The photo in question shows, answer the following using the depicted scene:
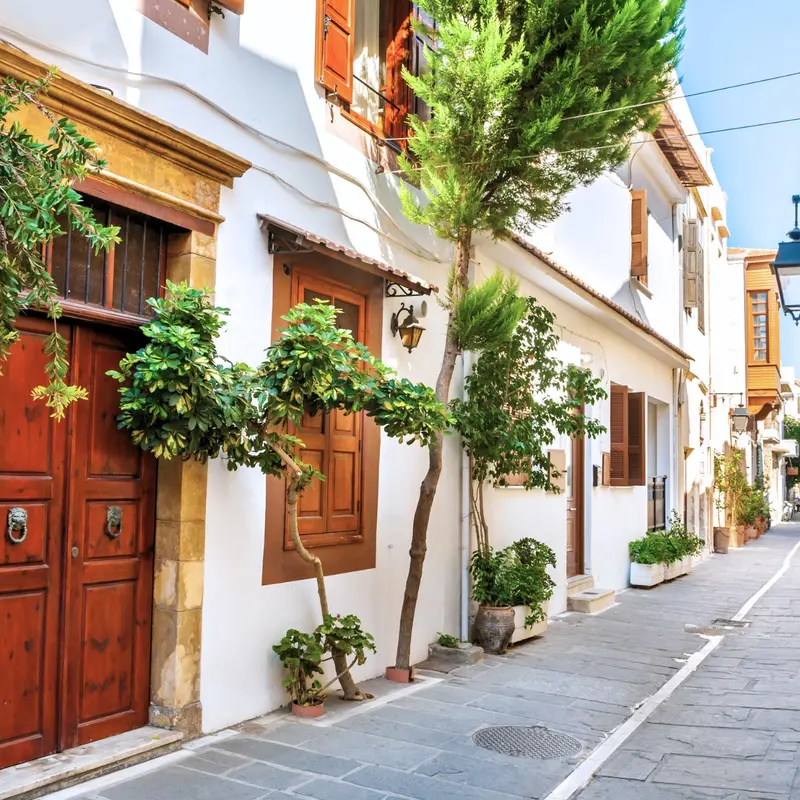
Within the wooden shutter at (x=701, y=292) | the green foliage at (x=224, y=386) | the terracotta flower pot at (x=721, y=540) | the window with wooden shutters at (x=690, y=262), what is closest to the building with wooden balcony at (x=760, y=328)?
the wooden shutter at (x=701, y=292)

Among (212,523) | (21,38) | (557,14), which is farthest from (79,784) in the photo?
(557,14)

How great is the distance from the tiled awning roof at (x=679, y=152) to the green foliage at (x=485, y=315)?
29.2 feet

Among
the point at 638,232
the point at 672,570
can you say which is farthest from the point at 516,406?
the point at 638,232

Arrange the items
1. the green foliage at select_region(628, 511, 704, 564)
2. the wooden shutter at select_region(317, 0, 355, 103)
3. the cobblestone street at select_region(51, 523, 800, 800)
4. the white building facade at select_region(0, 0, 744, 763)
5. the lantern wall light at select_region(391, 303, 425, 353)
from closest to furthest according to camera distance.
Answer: the cobblestone street at select_region(51, 523, 800, 800), the white building facade at select_region(0, 0, 744, 763), the wooden shutter at select_region(317, 0, 355, 103), the lantern wall light at select_region(391, 303, 425, 353), the green foliage at select_region(628, 511, 704, 564)

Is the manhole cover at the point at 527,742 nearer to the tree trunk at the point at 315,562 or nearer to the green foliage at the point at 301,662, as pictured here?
the tree trunk at the point at 315,562

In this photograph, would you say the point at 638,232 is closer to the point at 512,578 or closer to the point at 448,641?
the point at 512,578

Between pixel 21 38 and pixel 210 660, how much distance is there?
3.60m

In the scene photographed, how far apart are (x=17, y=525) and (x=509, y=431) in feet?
14.6

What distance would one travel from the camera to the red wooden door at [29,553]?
448 cm

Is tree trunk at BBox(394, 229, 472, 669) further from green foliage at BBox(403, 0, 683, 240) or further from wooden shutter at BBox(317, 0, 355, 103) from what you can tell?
wooden shutter at BBox(317, 0, 355, 103)

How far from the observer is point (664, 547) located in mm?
14266

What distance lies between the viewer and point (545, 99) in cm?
675

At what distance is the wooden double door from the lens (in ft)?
14.8

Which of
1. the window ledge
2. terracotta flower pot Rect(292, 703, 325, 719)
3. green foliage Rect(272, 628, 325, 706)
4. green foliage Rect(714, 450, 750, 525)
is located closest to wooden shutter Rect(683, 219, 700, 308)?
the window ledge
